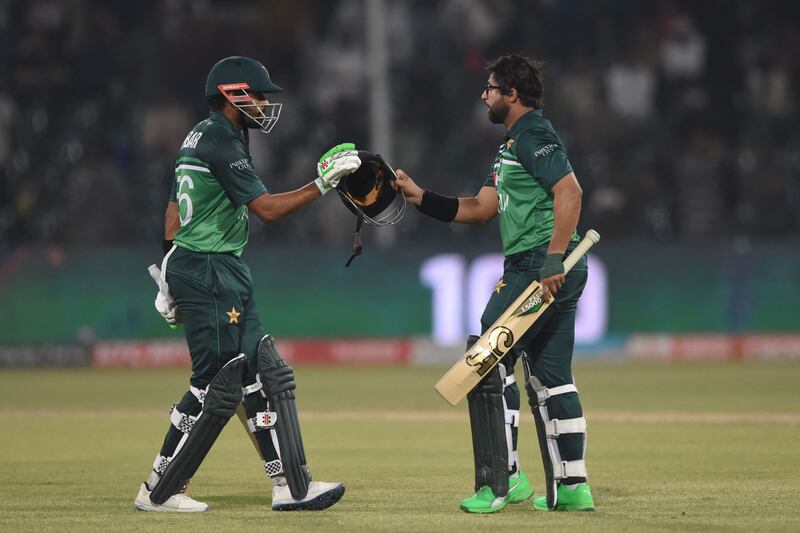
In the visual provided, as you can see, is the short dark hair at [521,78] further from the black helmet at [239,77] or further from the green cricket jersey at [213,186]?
the green cricket jersey at [213,186]

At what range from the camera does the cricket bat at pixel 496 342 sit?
304 inches

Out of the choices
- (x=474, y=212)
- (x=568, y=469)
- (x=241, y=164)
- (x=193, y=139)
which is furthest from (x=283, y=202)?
(x=568, y=469)

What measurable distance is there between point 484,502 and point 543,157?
186cm

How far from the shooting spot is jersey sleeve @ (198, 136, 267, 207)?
25.9 feet

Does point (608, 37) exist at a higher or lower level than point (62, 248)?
higher

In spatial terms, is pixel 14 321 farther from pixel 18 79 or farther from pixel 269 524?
pixel 269 524

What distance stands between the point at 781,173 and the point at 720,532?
13.7 m

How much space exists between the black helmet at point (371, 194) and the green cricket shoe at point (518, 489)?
1553mm

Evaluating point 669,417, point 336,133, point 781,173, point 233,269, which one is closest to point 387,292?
point 336,133

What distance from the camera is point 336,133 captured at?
67.5 feet

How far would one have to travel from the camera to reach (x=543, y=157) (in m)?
7.74

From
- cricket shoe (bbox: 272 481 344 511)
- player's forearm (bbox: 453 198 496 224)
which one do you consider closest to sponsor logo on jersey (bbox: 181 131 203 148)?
player's forearm (bbox: 453 198 496 224)

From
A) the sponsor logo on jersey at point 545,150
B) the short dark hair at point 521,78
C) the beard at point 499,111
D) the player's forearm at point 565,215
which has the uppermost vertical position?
the short dark hair at point 521,78

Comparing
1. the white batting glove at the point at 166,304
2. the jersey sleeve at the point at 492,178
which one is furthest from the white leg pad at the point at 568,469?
the white batting glove at the point at 166,304
